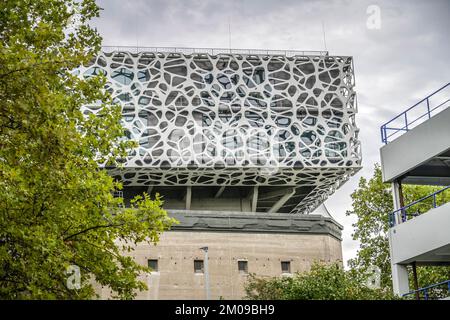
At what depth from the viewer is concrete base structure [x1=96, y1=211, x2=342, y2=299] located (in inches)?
1586

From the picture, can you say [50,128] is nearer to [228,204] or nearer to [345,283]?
[345,283]

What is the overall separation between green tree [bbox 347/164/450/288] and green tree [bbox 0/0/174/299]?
881 inches

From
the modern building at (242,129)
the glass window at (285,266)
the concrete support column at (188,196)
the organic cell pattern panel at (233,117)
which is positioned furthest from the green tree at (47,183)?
the concrete support column at (188,196)

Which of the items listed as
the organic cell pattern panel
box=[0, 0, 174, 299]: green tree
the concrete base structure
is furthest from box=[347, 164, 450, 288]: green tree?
box=[0, 0, 174, 299]: green tree

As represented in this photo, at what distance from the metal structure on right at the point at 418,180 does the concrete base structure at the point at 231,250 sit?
1873 cm

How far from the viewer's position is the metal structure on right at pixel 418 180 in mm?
20500

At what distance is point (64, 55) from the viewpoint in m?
14.0

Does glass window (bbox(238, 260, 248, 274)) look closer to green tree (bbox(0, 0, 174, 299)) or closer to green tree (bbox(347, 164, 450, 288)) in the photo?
green tree (bbox(347, 164, 450, 288))

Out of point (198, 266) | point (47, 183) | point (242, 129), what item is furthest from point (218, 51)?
point (47, 183)

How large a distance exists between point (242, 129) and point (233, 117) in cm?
100

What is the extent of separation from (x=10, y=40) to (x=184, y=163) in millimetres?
32365

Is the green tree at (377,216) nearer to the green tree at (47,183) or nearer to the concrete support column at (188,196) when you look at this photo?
the concrete support column at (188,196)
